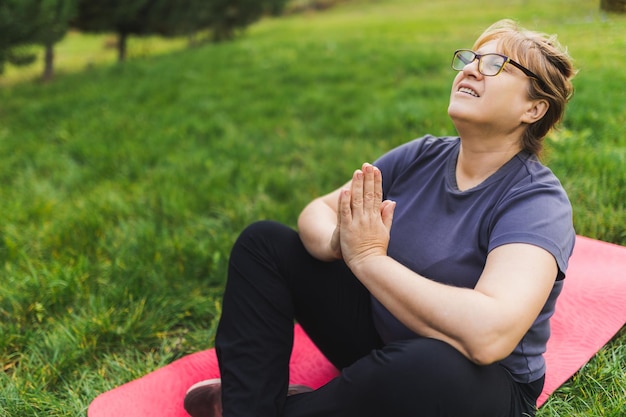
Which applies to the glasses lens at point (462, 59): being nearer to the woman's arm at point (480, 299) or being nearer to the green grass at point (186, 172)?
the green grass at point (186, 172)

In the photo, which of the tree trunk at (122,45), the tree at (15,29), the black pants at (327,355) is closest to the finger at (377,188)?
the black pants at (327,355)

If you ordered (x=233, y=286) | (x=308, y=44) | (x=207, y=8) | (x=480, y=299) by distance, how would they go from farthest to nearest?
(x=207, y=8) → (x=308, y=44) → (x=233, y=286) → (x=480, y=299)

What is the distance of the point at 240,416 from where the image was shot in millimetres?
1804

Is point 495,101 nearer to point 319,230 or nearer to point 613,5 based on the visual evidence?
point 319,230

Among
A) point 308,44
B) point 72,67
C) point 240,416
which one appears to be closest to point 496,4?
point 308,44

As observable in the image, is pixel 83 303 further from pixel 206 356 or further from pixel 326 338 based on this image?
pixel 326 338

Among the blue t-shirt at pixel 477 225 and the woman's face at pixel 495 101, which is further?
the woman's face at pixel 495 101

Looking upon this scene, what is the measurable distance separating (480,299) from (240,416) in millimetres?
819

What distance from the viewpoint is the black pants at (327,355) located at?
150 centimetres

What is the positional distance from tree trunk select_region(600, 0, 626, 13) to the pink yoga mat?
7.27 feet

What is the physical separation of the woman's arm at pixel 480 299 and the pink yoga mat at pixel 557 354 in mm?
656

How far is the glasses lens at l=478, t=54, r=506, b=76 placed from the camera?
68.8 inches

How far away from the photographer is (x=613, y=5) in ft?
13.9

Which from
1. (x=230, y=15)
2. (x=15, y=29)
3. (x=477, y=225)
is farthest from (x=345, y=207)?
(x=230, y=15)
